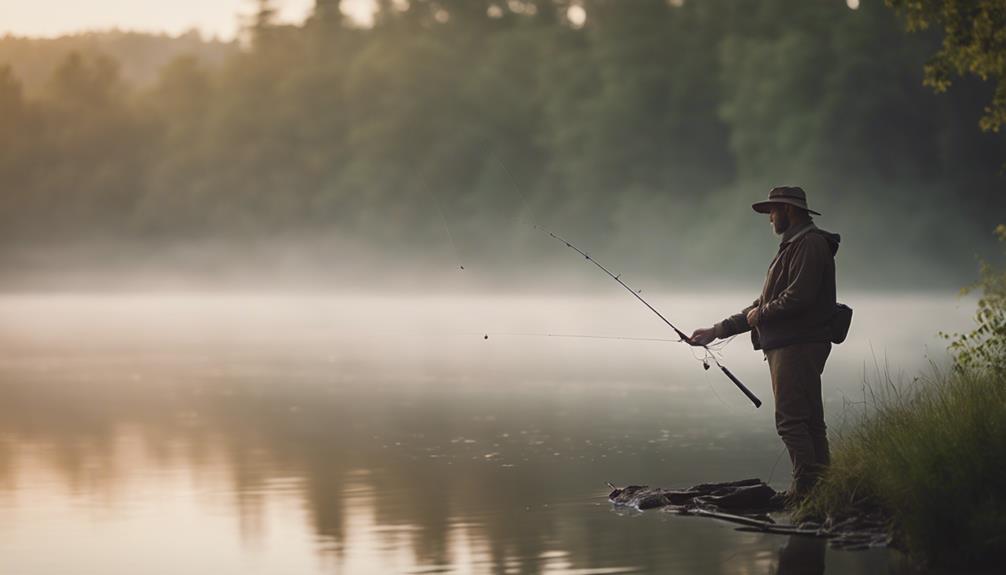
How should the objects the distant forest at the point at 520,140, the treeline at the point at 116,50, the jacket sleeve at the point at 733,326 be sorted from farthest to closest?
the treeline at the point at 116,50 < the distant forest at the point at 520,140 < the jacket sleeve at the point at 733,326

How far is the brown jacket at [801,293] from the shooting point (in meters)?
7.71

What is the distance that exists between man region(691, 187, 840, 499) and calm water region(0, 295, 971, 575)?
586 millimetres

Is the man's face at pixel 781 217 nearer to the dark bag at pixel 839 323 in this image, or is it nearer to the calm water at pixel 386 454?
the dark bag at pixel 839 323

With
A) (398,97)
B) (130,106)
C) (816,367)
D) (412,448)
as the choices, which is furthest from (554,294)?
(816,367)

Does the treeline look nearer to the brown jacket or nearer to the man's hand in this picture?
the man's hand

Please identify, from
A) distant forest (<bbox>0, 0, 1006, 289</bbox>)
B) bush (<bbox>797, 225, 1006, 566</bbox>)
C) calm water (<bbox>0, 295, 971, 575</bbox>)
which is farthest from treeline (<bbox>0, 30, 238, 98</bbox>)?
bush (<bbox>797, 225, 1006, 566</bbox>)

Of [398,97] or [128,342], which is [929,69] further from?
[398,97]

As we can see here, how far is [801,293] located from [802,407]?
0.57m

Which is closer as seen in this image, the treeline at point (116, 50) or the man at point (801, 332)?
the man at point (801, 332)

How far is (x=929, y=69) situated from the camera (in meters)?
10.4

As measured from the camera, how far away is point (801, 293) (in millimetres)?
7707

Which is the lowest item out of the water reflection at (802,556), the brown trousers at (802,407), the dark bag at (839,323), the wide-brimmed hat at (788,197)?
the water reflection at (802,556)

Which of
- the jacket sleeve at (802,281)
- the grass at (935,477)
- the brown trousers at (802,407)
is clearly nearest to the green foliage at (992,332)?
the grass at (935,477)

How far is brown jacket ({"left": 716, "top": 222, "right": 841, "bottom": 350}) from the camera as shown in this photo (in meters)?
7.71
